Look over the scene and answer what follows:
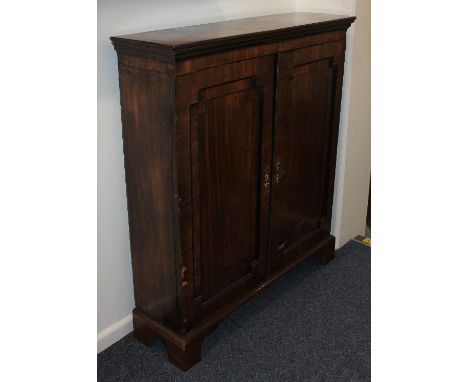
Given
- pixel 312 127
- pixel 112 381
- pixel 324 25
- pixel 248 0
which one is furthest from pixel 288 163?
pixel 112 381

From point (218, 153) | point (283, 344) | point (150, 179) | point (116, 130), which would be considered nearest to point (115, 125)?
point (116, 130)

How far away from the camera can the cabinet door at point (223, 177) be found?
5.74ft

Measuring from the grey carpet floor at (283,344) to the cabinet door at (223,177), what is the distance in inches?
8.3

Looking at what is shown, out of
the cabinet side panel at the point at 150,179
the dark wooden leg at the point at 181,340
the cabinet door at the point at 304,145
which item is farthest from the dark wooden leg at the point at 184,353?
the cabinet door at the point at 304,145

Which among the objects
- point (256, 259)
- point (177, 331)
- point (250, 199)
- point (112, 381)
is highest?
point (250, 199)

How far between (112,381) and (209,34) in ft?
4.57

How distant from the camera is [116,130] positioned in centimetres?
191

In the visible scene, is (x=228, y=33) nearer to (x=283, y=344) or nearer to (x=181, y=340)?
(x=181, y=340)

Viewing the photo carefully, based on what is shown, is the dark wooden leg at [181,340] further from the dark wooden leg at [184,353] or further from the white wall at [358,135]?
the white wall at [358,135]

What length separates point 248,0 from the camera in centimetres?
227

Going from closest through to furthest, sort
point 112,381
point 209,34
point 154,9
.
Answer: point 209,34 → point 154,9 → point 112,381

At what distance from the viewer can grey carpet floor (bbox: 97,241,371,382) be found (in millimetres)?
2061

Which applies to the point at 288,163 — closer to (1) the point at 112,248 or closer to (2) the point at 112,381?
(1) the point at 112,248

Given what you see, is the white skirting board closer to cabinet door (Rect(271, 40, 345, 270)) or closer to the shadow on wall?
the shadow on wall
